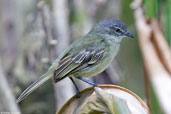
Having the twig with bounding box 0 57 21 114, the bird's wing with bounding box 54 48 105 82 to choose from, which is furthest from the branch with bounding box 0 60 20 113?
the bird's wing with bounding box 54 48 105 82

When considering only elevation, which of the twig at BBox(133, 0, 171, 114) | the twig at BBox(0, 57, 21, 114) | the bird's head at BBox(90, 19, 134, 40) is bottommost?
the twig at BBox(133, 0, 171, 114)

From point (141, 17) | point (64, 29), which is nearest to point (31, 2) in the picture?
point (64, 29)

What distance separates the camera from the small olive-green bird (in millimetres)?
3399

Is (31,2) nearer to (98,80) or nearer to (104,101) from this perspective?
(98,80)

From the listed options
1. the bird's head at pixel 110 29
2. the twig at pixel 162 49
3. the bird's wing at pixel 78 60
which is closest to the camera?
the twig at pixel 162 49

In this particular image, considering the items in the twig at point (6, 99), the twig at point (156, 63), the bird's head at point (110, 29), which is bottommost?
the twig at point (156, 63)

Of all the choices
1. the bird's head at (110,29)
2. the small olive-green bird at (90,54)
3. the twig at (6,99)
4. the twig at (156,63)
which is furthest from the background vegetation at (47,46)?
the twig at (156,63)

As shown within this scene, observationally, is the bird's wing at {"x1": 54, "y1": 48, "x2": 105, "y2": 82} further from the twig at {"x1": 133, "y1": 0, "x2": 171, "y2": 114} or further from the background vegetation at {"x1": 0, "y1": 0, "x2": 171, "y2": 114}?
the twig at {"x1": 133, "y1": 0, "x2": 171, "y2": 114}

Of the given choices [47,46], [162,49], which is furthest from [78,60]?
[162,49]

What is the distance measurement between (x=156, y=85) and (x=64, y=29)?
6.14ft

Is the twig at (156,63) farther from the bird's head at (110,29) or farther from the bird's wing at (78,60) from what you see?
the bird's head at (110,29)

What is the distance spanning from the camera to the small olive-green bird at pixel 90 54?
340cm

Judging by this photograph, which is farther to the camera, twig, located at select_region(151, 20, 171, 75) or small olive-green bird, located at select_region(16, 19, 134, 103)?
small olive-green bird, located at select_region(16, 19, 134, 103)

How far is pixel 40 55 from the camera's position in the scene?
14.5ft
